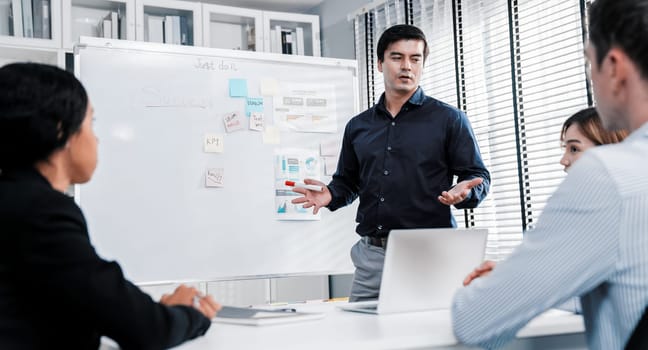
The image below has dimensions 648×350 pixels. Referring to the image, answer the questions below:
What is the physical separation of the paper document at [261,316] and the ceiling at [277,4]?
326 cm

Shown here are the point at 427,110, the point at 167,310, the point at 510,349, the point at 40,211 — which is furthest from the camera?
the point at 427,110

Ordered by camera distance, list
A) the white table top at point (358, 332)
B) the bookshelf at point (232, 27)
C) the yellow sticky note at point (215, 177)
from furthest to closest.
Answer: the bookshelf at point (232, 27) < the yellow sticky note at point (215, 177) < the white table top at point (358, 332)

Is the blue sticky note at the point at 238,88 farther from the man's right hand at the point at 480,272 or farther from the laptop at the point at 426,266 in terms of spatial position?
the man's right hand at the point at 480,272

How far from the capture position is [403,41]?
2508 millimetres

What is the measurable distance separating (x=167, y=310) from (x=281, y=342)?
0.65ft

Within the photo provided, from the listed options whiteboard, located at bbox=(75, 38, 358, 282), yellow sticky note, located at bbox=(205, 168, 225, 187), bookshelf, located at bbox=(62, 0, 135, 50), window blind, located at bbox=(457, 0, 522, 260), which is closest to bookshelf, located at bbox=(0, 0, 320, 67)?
bookshelf, located at bbox=(62, 0, 135, 50)

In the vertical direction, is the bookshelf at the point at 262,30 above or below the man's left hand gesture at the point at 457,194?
above

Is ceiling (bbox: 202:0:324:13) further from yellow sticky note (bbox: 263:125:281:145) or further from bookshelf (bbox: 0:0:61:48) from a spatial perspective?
yellow sticky note (bbox: 263:125:281:145)

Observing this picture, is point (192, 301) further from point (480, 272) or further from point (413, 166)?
point (413, 166)

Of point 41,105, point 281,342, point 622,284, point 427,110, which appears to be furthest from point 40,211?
point 427,110

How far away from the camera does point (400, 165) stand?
92.5 inches

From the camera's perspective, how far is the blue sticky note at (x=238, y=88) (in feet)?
10.6

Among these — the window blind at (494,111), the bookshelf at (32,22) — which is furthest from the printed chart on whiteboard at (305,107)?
the bookshelf at (32,22)

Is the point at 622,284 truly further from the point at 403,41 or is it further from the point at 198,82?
the point at 198,82
